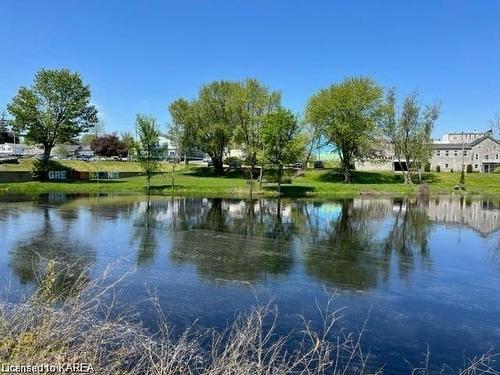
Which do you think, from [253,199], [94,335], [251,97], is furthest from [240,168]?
[94,335]

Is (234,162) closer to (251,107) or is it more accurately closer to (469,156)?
(251,107)

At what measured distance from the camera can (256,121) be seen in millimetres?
60625

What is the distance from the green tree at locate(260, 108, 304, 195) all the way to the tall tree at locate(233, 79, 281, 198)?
9637 millimetres

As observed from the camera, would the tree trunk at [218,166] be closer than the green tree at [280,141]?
No

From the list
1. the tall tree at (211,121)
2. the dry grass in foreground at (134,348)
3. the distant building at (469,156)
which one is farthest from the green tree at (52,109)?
the distant building at (469,156)

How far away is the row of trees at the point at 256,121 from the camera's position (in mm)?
52594

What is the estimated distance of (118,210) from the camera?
1261 inches

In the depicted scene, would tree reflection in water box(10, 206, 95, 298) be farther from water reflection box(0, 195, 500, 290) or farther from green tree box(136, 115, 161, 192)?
green tree box(136, 115, 161, 192)

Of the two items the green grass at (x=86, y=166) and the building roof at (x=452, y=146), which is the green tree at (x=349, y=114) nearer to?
the green grass at (x=86, y=166)

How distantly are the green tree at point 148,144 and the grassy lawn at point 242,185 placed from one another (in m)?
2.90

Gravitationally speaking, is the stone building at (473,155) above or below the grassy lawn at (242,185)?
above

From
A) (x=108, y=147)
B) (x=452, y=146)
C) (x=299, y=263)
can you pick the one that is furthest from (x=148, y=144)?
(x=452, y=146)

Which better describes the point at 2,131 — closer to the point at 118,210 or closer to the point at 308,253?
the point at 118,210

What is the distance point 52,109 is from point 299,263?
46.4 meters
